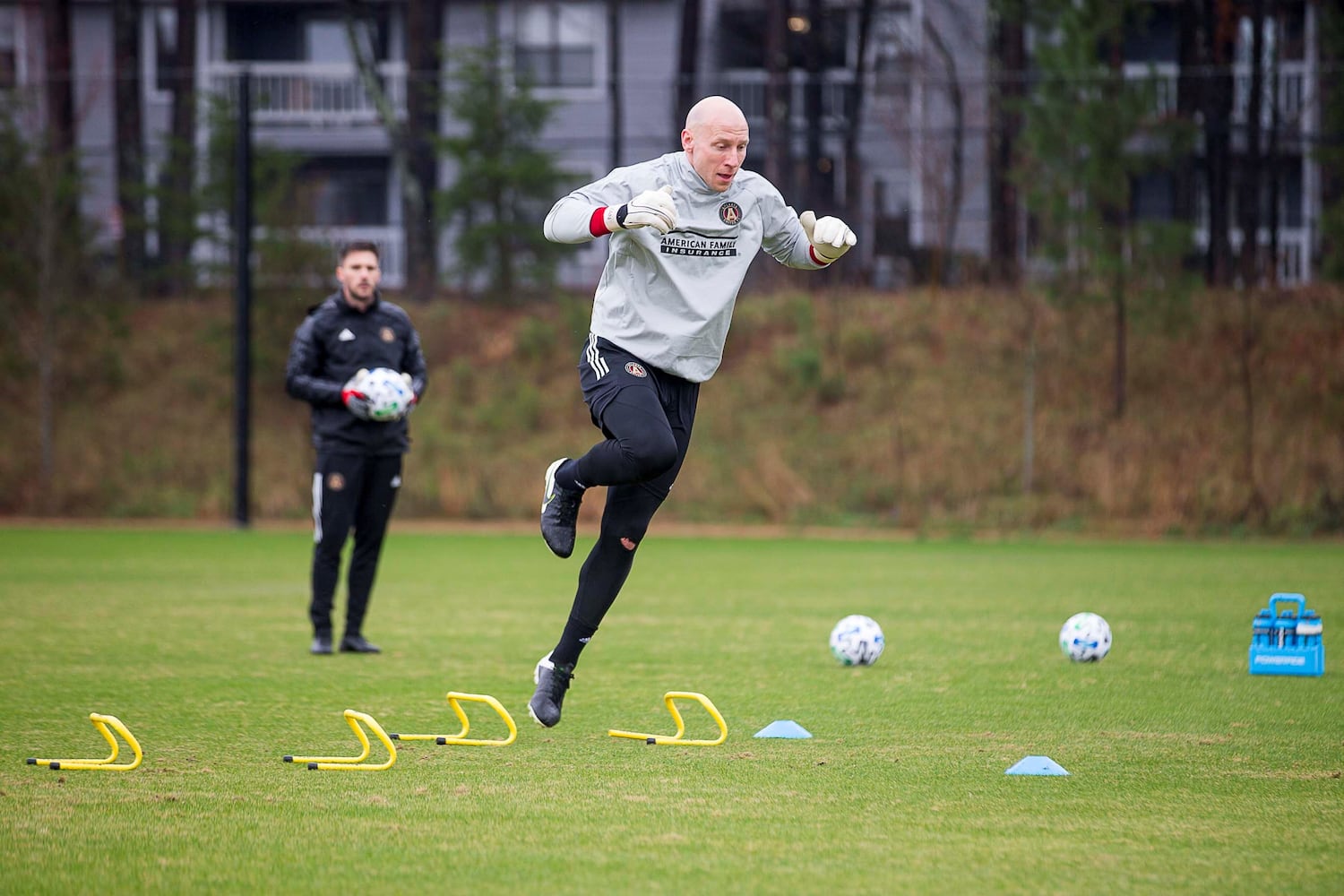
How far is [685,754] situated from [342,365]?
421cm

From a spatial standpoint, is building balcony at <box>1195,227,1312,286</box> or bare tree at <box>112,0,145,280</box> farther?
bare tree at <box>112,0,145,280</box>

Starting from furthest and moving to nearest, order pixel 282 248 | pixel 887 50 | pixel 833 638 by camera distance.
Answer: pixel 887 50, pixel 282 248, pixel 833 638

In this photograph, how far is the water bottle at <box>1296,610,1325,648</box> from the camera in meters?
7.89

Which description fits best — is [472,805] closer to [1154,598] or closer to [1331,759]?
[1331,759]

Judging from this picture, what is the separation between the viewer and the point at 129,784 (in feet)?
17.1

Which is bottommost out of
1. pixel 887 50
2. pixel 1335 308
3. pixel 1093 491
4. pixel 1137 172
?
pixel 1093 491

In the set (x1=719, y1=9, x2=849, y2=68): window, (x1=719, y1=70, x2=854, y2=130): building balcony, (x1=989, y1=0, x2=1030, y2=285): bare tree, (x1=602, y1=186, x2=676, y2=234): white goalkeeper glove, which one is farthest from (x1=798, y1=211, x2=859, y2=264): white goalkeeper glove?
(x1=719, y1=9, x2=849, y2=68): window

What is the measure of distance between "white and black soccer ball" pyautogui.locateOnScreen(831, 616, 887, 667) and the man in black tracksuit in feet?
8.79

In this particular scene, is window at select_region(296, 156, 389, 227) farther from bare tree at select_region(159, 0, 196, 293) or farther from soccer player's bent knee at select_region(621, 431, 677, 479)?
soccer player's bent knee at select_region(621, 431, 677, 479)

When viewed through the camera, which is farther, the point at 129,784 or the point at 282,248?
the point at 282,248

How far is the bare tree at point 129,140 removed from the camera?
27141 mm

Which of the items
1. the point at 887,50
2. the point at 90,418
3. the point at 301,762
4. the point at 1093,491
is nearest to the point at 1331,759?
the point at 301,762

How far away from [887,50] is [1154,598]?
22.8 metres

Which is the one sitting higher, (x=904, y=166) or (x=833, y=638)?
(x=904, y=166)
